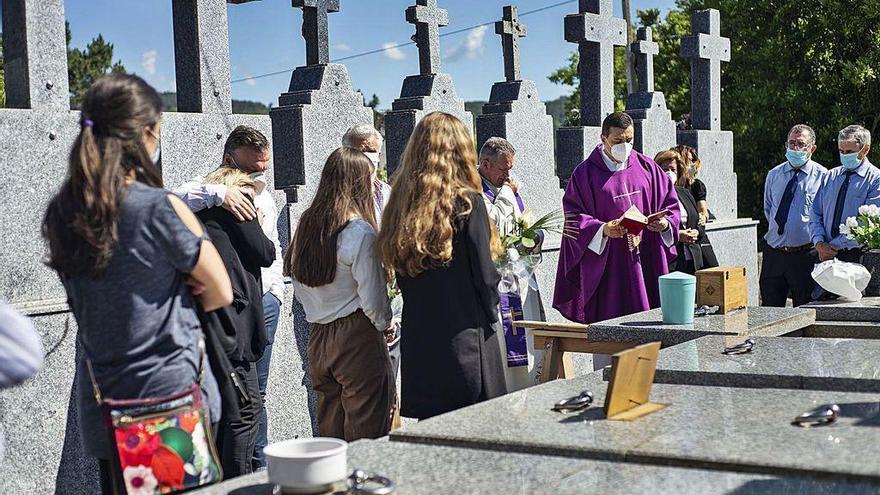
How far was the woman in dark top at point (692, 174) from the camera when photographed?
916 centimetres

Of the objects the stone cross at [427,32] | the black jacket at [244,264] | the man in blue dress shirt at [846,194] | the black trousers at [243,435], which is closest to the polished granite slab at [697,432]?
the black jacket at [244,264]

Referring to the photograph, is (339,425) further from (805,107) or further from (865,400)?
(805,107)

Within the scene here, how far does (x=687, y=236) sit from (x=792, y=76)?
48.2 ft

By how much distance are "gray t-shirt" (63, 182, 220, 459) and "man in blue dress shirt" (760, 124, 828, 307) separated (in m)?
6.56

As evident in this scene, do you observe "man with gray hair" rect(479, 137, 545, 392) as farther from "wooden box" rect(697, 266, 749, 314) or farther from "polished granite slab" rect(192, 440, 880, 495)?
"polished granite slab" rect(192, 440, 880, 495)

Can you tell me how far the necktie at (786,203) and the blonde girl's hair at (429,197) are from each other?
4.80 metres

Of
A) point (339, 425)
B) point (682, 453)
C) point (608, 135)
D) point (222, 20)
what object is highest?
point (222, 20)

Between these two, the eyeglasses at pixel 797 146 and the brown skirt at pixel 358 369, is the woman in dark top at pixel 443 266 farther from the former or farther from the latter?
the eyeglasses at pixel 797 146

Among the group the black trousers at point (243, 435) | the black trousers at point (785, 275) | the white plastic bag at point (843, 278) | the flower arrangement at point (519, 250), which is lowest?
the black trousers at point (243, 435)

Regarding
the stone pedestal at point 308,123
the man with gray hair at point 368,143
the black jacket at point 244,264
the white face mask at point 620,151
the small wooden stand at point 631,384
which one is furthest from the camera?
the white face mask at point 620,151

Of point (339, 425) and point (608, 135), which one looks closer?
point (339, 425)

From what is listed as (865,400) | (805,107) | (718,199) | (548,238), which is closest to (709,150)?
(718,199)

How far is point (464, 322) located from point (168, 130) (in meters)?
1.96

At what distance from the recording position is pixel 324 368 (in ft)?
17.3
